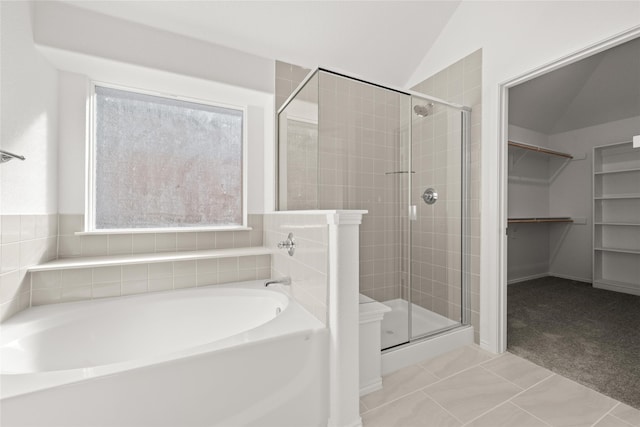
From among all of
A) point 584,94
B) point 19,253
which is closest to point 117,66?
point 19,253

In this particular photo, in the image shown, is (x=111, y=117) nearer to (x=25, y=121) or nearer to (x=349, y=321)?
(x=25, y=121)

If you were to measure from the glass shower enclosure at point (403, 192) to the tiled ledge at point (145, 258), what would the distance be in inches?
18.0

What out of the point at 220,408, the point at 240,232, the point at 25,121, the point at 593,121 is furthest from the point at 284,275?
the point at 593,121

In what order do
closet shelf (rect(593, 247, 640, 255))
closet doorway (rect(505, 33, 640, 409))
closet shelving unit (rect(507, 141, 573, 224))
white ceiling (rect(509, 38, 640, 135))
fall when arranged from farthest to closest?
closet shelving unit (rect(507, 141, 573, 224))
closet shelf (rect(593, 247, 640, 255))
white ceiling (rect(509, 38, 640, 135))
closet doorway (rect(505, 33, 640, 409))

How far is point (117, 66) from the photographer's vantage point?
1.85 m

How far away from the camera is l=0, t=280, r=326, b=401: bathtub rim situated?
2.91ft

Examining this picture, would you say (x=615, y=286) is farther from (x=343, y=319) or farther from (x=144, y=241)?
(x=144, y=241)

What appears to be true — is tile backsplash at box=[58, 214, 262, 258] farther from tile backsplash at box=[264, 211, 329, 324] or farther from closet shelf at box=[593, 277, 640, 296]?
closet shelf at box=[593, 277, 640, 296]

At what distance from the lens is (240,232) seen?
239cm

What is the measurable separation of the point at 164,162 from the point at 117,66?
0.67m

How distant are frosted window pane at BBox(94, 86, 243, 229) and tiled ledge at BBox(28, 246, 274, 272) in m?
0.26

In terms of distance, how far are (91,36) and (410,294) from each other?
111 inches

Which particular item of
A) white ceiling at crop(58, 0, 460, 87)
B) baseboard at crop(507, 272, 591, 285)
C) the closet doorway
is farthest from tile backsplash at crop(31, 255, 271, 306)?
baseboard at crop(507, 272, 591, 285)

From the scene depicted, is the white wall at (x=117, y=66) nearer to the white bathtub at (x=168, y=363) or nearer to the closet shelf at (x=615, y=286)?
the white bathtub at (x=168, y=363)
